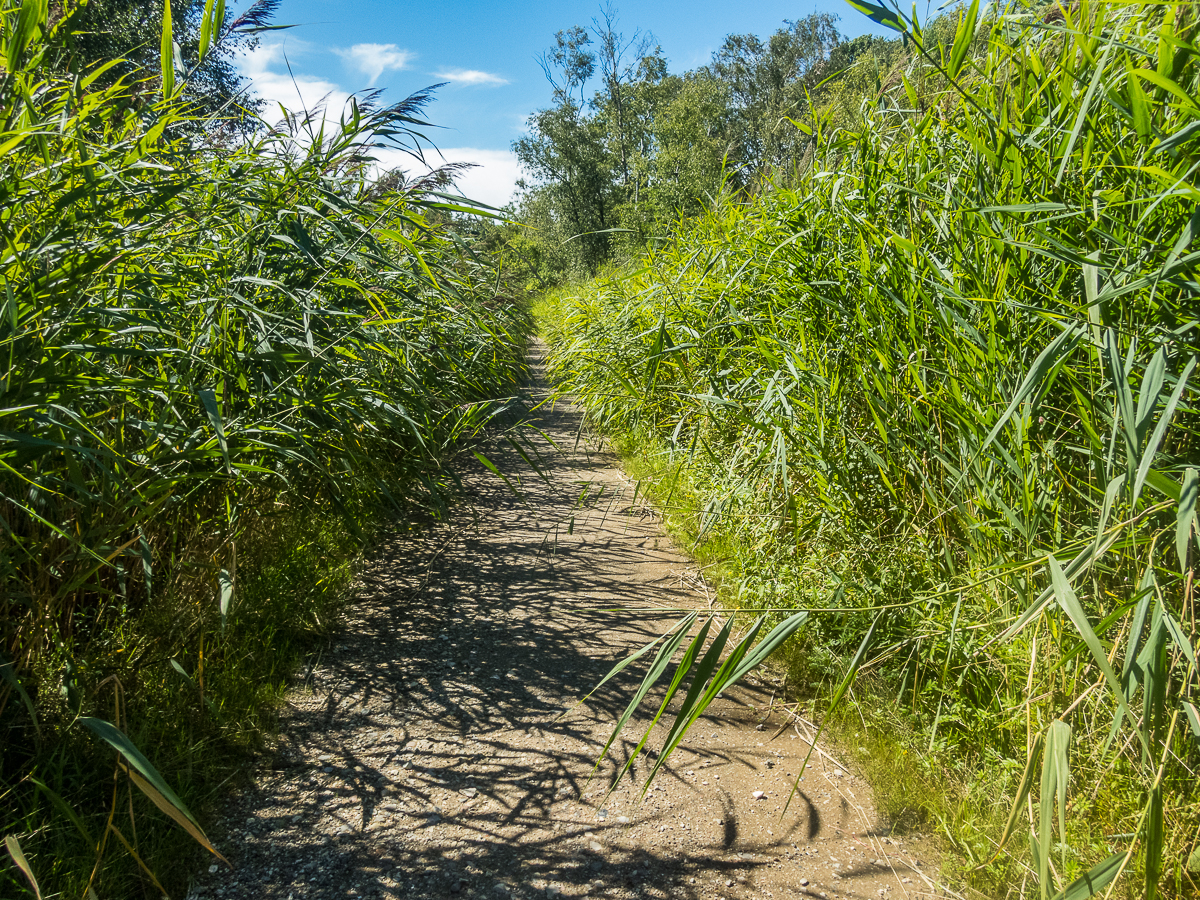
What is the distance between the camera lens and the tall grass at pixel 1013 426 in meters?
1.36

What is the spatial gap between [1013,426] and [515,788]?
1785mm

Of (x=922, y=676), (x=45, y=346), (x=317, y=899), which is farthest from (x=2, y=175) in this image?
(x=922, y=676)

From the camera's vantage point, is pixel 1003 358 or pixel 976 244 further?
pixel 976 244

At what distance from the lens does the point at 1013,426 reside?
5.92 feet

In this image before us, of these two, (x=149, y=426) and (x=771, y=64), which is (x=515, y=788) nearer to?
(x=149, y=426)

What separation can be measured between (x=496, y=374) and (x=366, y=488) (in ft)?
4.99

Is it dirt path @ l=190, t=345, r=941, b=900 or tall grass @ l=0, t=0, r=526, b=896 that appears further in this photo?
dirt path @ l=190, t=345, r=941, b=900

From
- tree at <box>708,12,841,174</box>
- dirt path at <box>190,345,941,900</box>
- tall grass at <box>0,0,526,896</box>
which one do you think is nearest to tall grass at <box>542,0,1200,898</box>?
dirt path at <box>190,345,941,900</box>

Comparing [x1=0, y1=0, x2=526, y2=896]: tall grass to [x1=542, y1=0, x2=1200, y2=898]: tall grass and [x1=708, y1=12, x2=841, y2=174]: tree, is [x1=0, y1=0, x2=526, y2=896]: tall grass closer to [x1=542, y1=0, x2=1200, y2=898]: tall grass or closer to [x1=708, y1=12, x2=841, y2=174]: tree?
[x1=542, y1=0, x2=1200, y2=898]: tall grass

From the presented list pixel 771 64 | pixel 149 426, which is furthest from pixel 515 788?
pixel 771 64

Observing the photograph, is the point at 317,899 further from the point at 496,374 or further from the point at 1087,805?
the point at 496,374

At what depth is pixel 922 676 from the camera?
2.24 metres

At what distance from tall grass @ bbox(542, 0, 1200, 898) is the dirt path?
40 centimetres

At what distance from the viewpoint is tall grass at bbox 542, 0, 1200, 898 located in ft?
4.46
